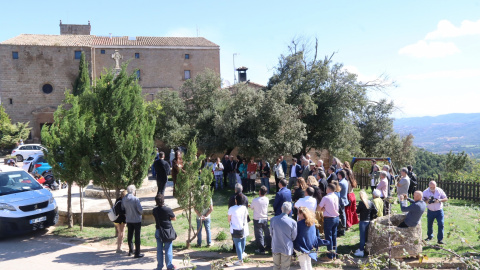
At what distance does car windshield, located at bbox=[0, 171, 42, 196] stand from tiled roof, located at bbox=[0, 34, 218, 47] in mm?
34951

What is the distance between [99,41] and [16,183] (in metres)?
37.5

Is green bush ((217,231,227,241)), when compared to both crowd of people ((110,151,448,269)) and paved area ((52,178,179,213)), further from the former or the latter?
paved area ((52,178,179,213))

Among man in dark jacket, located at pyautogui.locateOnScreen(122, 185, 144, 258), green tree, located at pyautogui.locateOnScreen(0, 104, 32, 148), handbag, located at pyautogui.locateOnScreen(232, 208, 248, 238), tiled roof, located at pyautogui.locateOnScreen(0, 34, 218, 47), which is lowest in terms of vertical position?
handbag, located at pyautogui.locateOnScreen(232, 208, 248, 238)

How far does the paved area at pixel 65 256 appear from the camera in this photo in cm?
841

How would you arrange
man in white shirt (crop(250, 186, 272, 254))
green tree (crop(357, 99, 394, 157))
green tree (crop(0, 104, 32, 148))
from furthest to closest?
green tree (crop(0, 104, 32, 148)) → green tree (crop(357, 99, 394, 157)) → man in white shirt (crop(250, 186, 272, 254))

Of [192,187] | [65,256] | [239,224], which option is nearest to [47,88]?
[65,256]

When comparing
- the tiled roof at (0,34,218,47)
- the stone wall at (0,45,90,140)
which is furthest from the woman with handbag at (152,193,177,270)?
the tiled roof at (0,34,218,47)

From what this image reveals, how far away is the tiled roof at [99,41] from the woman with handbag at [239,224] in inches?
1588

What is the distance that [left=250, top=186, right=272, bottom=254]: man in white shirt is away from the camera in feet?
28.8

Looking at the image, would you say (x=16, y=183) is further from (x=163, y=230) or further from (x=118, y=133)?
(x=163, y=230)

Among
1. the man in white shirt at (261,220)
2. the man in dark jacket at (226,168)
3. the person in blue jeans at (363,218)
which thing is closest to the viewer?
the person in blue jeans at (363,218)

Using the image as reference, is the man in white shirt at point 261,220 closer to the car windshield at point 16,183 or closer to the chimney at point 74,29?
the car windshield at point 16,183

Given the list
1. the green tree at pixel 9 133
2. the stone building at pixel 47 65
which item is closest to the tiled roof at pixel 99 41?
the stone building at pixel 47 65

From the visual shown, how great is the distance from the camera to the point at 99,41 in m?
45.3
